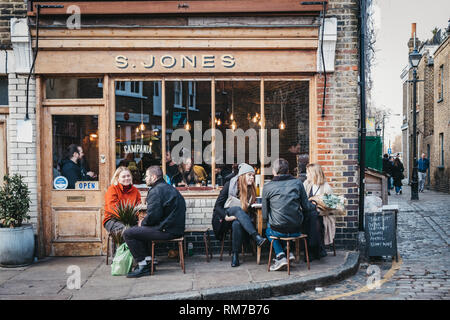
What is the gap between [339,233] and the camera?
25.8ft

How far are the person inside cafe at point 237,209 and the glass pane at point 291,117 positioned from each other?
139 cm

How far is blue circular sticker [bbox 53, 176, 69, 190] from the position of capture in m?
7.79

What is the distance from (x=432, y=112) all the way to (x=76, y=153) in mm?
22592

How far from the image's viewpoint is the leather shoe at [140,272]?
20.6 ft

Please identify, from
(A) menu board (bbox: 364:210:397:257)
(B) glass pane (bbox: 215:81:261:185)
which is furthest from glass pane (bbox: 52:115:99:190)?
(A) menu board (bbox: 364:210:397:257)

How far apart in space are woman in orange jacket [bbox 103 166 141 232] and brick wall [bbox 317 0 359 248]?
3387 millimetres

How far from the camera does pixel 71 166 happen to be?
7766mm

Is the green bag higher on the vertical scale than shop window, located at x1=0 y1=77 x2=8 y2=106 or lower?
lower

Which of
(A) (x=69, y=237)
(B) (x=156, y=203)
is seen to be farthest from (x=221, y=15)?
(A) (x=69, y=237)

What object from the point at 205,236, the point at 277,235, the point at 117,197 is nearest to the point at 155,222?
the point at 117,197

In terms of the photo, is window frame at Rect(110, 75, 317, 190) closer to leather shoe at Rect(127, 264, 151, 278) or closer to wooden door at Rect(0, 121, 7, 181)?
wooden door at Rect(0, 121, 7, 181)
